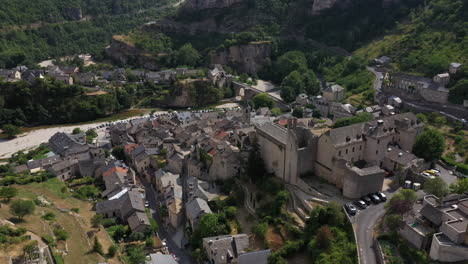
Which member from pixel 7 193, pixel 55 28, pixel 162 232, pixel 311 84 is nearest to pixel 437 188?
pixel 162 232

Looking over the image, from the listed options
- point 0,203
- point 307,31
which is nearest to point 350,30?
point 307,31

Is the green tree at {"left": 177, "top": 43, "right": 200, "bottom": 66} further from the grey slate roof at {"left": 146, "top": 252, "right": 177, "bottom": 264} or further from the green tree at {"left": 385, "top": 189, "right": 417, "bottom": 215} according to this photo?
the green tree at {"left": 385, "top": 189, "right": 417, "bottom": 215}

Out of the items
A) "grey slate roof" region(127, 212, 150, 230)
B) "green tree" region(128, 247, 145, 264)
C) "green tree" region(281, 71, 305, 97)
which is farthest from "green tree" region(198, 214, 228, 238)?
"green tree" region(281, 71, 305, 97)

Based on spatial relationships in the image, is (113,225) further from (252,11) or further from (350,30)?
(252,11)

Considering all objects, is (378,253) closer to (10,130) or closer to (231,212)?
(231,212)

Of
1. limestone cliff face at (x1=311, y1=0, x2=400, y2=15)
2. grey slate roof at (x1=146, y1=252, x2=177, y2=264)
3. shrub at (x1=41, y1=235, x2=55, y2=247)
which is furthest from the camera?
limestone cliff face at (x1=311, y1=0, x2=400, y2=15)

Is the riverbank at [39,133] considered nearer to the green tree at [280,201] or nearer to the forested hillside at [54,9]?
the green tree at [280,201]
